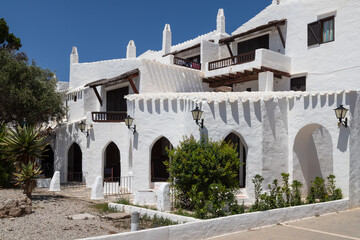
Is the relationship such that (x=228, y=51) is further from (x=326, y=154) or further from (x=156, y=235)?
(x=156, y=235)

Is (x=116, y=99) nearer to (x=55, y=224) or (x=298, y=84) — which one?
(x=298, y=84)

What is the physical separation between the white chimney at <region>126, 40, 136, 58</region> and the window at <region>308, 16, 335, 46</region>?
14226 millimetres

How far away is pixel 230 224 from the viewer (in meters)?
9.25

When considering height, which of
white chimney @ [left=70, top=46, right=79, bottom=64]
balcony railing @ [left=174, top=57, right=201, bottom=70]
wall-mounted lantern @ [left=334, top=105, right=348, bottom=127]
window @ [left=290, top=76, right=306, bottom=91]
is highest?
white chimney @ [left=70, top=46, right=79, bottom=64]

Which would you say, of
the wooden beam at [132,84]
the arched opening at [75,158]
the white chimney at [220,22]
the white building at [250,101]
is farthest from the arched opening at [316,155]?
the arched opening at [75,158]

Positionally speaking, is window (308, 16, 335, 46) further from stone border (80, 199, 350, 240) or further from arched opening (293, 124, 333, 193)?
stone border (80, 199, 350, 240)

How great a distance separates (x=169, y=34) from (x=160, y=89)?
8.51 meters

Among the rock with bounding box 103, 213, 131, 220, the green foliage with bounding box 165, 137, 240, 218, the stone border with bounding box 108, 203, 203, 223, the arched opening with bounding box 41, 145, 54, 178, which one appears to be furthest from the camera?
the arched opening with bounding box 41, 145, 54, 178

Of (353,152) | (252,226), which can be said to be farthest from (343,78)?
(252,226)

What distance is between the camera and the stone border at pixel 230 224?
790 centimetres

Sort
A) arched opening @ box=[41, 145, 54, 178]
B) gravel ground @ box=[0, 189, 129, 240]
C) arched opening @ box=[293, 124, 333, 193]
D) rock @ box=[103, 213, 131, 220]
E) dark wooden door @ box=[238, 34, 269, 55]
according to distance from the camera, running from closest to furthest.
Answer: gravel ground @ box=[0, 189, 129, 240]
rock @ box=[103, 213, 131, 220]
arched opening @ box=[293, 124, 333, 193]
dark wooden door @ box=[238, 34, 269, 55]
arched opening @ box=[41, 145, 54, 178]

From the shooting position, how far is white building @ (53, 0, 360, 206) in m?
13.4

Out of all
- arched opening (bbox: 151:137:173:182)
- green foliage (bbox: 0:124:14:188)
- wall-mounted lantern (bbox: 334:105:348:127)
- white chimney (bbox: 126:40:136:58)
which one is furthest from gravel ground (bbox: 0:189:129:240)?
white chimney (bbox: 126:40:136:58)

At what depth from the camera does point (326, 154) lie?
15328 mm
